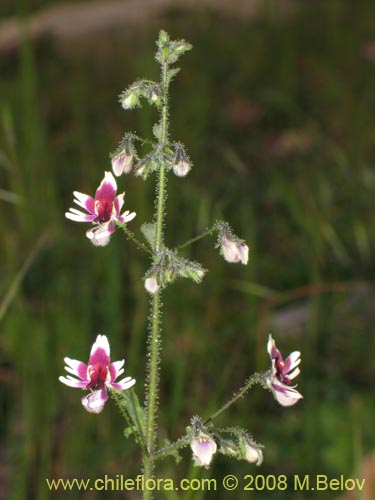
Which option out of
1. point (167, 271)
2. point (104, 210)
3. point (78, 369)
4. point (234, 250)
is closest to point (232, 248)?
point (234, 250)

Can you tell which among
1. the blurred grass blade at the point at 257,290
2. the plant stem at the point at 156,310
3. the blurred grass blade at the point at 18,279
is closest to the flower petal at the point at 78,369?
the plant stem at the point at 156,310

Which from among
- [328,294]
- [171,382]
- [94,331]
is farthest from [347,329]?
[94,331]

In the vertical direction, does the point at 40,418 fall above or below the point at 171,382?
below

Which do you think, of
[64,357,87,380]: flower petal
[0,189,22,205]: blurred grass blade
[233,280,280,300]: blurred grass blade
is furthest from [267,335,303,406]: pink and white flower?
[0,189,22,205]: blurred grass blade

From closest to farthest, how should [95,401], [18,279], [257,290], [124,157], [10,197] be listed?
[95,401] < [124,157] < [18,279] < [257,290] < [10,197]

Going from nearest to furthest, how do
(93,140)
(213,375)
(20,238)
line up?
(213,375) < (20,238) < (93,140)

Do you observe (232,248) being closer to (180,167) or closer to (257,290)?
(180,167)

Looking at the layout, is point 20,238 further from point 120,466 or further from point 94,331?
point 120,466

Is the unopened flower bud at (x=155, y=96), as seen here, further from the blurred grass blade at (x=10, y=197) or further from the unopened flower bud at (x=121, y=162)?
the blurred grass blade at (x=10, y=197)
